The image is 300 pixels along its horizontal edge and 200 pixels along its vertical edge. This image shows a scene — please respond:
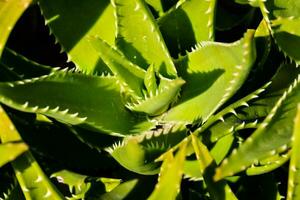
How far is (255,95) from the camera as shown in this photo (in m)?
0.97

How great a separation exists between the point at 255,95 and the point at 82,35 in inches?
12.2

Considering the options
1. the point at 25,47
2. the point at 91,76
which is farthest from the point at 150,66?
the point at 25,47

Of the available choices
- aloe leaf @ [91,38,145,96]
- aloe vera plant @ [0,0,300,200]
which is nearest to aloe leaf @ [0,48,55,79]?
aloe vera plant @ [0,0,300,200]

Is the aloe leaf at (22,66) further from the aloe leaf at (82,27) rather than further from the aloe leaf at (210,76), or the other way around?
the aloe leaf at (210,76)

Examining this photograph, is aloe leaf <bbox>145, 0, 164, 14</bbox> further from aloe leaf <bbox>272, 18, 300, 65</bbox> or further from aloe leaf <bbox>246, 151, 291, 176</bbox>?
aloe leaf <bbox>246, 151, 291, 176</bbox>

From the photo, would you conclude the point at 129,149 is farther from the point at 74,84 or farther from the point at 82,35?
the point at 82,35

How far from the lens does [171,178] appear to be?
84 cm

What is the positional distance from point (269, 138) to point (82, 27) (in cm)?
38

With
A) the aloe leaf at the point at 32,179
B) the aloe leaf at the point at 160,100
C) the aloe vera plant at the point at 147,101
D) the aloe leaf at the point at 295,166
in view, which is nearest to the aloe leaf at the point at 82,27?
the aloe vera plant at the point at 147,101

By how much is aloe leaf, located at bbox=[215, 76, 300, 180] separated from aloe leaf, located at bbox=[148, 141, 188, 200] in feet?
0.16

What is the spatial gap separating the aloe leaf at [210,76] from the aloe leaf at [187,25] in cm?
5

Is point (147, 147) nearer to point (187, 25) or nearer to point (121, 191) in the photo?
point (121, 191)

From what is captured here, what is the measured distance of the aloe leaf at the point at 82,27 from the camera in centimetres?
109

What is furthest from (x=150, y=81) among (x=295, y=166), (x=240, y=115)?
(x=295, y=166)
